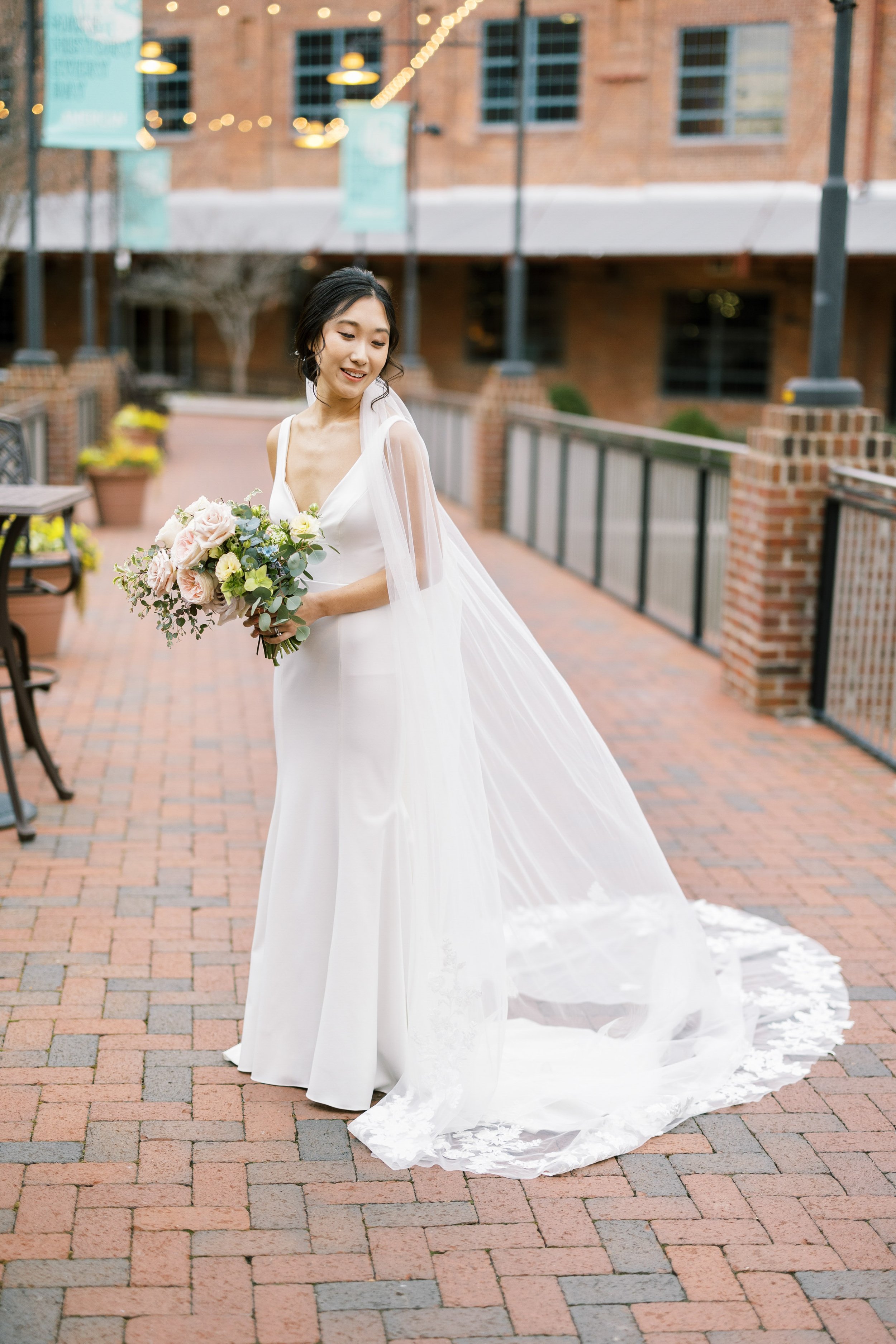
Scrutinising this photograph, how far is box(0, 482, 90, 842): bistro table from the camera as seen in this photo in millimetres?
5477

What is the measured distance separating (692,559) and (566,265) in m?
22.6

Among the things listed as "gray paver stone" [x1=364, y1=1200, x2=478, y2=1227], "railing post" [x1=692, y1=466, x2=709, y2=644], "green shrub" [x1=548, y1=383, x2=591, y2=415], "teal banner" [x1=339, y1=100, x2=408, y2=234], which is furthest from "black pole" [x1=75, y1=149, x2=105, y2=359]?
"gray paver stone" [x1=364, y1=1200, x2=478, y2=1227]

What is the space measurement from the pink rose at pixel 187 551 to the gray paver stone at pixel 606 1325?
5.81 feet

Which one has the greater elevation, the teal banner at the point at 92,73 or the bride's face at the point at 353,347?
the teal banner at the point at 92,73

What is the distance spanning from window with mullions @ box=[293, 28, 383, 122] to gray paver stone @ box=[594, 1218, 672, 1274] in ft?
100

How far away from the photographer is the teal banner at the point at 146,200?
21.0m

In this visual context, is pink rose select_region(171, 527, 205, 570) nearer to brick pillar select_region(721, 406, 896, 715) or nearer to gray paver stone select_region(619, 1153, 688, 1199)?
gray paver stone select_region(619, 1153, 688, 1199)

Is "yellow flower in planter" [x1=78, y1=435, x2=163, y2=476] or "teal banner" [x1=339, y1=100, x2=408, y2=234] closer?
"yellow flower in planter" [x1=78, y1=435, x2=163, y2=476]

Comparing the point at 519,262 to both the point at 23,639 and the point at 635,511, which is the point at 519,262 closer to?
the point at 635,511

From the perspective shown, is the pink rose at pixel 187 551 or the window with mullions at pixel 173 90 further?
the window with mullions at pixel 173 90

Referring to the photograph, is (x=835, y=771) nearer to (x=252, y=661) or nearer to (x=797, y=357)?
(x=252, y=661)

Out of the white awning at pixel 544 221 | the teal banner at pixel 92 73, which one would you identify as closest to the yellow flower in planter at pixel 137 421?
the teal banner at pixel 92 73

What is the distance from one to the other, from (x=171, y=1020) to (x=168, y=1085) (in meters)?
0.39

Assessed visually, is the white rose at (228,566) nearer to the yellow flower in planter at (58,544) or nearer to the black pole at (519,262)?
the yellow flower in planter at (58,544)
